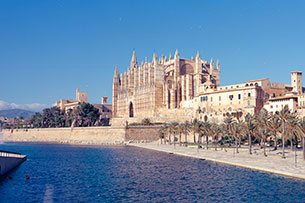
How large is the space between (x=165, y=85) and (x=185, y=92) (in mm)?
7700

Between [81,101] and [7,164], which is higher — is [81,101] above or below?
above

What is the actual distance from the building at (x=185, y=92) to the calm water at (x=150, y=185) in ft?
118

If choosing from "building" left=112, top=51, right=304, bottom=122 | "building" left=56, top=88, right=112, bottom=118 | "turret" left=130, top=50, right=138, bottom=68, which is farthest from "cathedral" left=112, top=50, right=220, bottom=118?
"building" left=56, top=88, right=112, bottom=118

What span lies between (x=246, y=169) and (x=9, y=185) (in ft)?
74.8

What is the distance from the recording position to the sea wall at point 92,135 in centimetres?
7719

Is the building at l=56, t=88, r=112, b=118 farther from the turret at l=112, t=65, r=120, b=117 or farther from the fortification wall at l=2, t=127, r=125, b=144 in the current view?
the fortification wall at l=2, t=127, r=125, b=144

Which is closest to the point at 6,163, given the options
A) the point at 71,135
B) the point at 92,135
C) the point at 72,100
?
the point at 92,135

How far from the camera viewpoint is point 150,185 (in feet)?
91.5

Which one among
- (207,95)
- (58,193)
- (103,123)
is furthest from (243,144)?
(103,123)

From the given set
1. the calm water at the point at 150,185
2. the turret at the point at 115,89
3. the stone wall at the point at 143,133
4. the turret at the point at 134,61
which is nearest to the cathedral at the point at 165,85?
the turret at the point at 115,89

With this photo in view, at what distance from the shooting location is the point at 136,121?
9075 centimetres

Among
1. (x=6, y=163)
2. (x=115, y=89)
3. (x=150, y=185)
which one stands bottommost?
(x=150, y=185)

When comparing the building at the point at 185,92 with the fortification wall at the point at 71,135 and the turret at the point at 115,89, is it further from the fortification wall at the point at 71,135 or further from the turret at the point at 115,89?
the fortification wall at the point at 71,135

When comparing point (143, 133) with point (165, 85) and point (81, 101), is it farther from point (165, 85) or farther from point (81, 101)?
point (81, 101)
